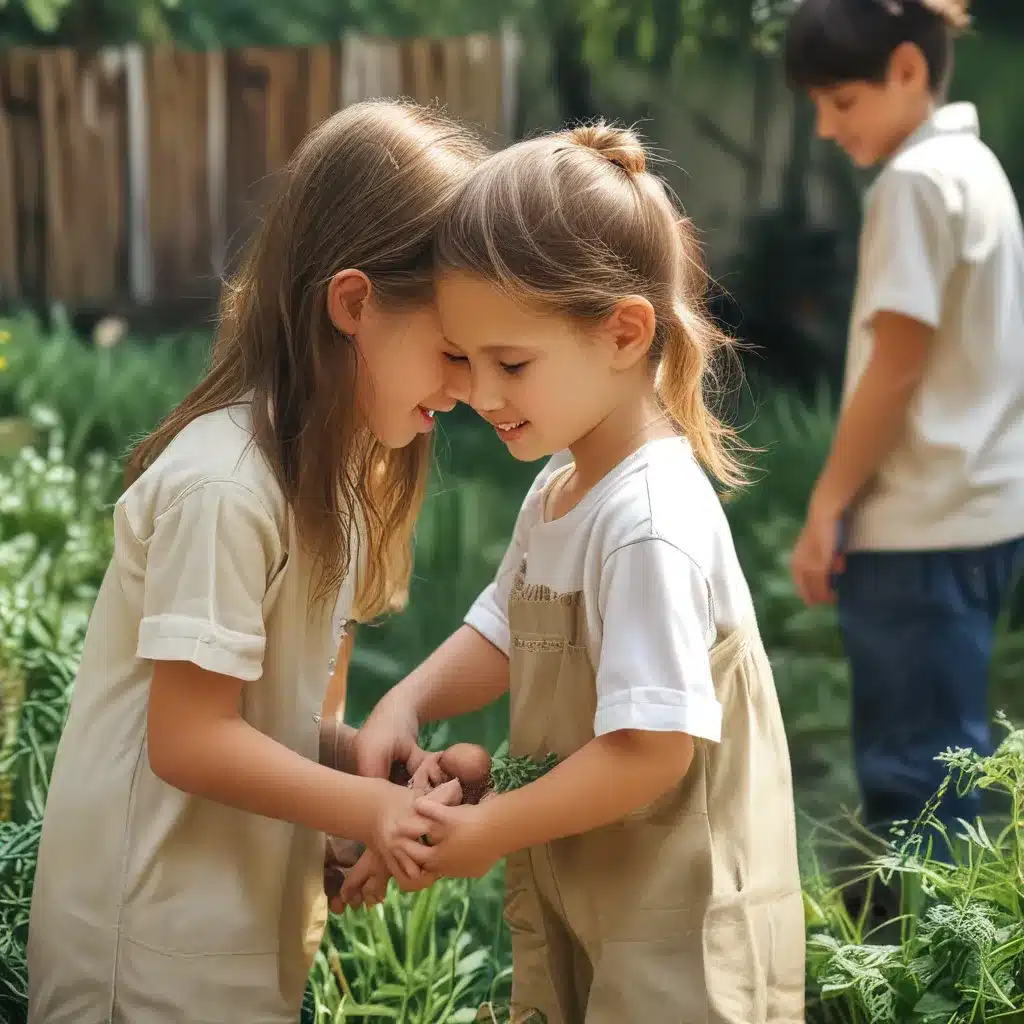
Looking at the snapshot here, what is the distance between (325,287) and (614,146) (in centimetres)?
38

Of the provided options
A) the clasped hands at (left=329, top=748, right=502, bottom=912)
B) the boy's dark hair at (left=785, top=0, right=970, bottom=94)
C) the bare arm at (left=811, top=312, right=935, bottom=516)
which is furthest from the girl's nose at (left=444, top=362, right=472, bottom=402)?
the boy's dark hair at (left=785, top=0, right=970, bottom=94)

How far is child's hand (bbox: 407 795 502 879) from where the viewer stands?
1590 millimetres

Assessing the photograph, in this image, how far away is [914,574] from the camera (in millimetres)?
2689

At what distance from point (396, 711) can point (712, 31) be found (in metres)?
4.53

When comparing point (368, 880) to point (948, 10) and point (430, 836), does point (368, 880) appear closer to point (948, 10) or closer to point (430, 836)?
point (430, 836)

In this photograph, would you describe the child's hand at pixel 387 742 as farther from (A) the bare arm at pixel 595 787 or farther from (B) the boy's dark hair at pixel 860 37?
(B) the boy's dark hair at pixel 860 37

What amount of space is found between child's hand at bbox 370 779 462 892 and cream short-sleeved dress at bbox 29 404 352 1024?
0.58ft

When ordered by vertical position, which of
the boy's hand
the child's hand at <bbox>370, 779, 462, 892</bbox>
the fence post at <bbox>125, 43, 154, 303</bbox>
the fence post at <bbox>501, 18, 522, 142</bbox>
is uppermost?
the child's hand at <bbox>370, 779, 462, 892</bbox>

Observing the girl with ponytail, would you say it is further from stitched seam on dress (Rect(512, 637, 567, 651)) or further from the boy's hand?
the boy's hand

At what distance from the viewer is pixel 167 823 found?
1.72 metres

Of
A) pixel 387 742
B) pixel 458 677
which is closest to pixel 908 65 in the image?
pixel 458 677

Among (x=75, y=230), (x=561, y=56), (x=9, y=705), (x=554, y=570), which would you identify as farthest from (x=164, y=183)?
(x=554, y=570)

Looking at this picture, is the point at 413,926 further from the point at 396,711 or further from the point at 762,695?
the point at 762,695

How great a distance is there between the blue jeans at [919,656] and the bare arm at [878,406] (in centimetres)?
16
